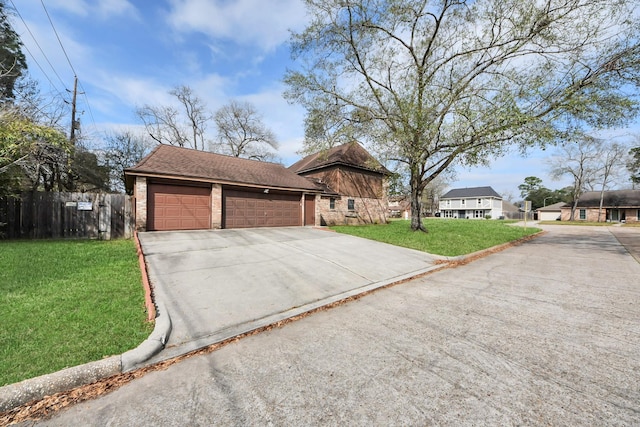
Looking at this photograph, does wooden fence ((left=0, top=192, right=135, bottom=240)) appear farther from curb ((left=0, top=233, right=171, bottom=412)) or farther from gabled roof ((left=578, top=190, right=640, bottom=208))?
gabled roof ((left=578, top=190, right=640, bottom=208))

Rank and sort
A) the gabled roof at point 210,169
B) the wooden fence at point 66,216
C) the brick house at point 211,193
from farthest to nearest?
the gabled roof at point 210,169, the brick house at point 211,193, the wooden fence at point 66,216

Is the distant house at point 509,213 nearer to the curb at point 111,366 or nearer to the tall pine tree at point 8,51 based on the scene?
the curb at point 111,366

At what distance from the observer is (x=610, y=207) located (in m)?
38.4

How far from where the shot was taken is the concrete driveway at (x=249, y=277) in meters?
3.68

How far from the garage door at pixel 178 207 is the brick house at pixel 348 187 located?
7.25 m

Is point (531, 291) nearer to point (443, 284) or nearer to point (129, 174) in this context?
point (443, 284)

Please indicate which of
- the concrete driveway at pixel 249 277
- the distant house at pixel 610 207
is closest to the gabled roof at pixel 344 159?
the concrete driveway at pixel 249 277

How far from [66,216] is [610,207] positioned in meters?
61.6

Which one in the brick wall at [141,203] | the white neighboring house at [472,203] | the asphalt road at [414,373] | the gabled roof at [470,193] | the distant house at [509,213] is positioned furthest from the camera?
the distant house at [509,213]

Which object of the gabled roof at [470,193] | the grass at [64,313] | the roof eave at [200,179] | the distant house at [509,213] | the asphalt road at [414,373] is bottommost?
the asphalt road at [414,373]

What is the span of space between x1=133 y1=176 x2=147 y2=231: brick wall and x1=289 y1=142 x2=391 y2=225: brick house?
382 inches

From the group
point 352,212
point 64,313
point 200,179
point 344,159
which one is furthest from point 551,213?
point 64,313

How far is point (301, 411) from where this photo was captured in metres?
2.04

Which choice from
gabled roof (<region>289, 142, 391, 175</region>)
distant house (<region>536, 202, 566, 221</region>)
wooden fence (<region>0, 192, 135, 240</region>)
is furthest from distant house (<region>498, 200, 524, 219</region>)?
wooden fence (<region>0, 192, 135, 240</region>)
